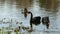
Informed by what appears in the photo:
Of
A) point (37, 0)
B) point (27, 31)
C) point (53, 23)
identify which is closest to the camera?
point (27, 31)

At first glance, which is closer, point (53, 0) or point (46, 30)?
point (46, 30)

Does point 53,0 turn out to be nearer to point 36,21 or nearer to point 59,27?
point 59,27

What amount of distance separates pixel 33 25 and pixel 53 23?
59 centimetres

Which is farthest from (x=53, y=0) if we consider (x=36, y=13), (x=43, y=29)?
(x=43, y=29)

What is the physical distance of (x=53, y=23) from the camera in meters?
4.01

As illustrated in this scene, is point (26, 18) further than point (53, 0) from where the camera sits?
No

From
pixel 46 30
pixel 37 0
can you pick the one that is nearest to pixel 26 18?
pixel 46 30

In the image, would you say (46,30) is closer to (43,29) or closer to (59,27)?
(43,29)

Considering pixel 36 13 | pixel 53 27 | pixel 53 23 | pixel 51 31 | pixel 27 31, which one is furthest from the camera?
pixel 36 13

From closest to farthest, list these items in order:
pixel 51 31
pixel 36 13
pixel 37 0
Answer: pixel 51 31 → pixel 36 13 → pixel 37 0

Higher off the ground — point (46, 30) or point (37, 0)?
point (37, 0)

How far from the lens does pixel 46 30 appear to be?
349 centimetres

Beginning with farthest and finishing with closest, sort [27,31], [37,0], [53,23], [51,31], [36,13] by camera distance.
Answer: [37,0]
[36,13]
[53,23]
[51,31]
[27,31]

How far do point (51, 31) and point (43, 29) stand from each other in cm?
15
